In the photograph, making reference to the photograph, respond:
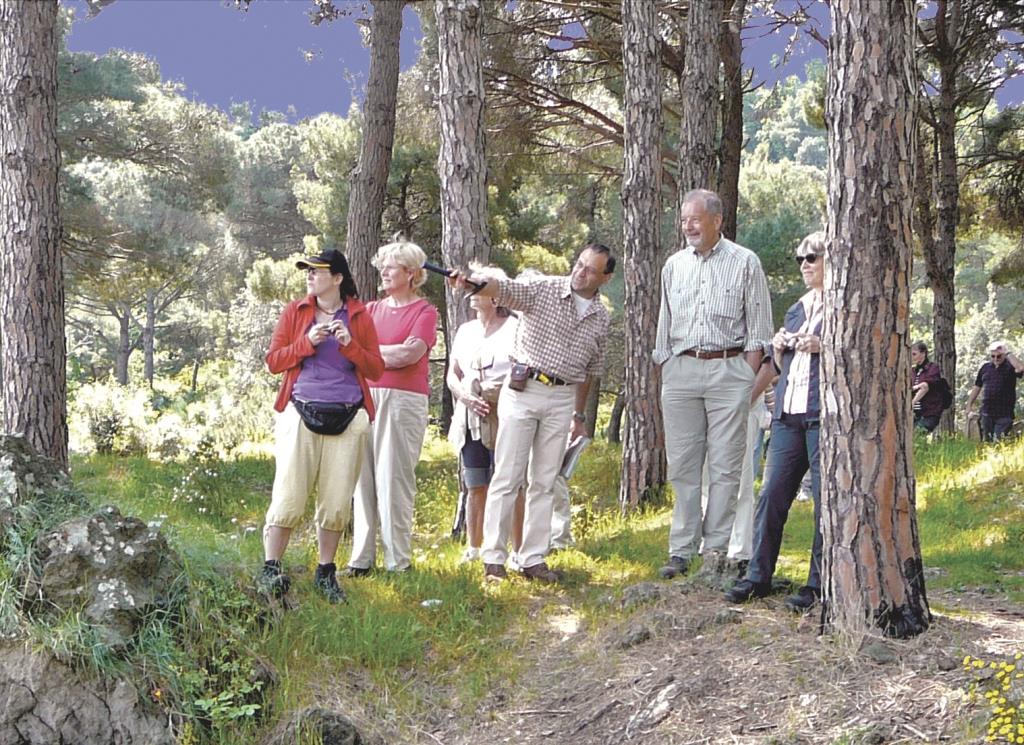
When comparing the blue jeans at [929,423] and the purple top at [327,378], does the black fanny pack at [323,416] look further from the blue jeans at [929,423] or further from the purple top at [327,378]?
the blue jeans at [929,423]

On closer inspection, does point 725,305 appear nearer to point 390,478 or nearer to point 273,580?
point 390,478

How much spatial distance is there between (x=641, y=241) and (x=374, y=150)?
130 inches

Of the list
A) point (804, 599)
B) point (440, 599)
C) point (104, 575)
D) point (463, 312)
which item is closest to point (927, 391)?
point (463, 312)

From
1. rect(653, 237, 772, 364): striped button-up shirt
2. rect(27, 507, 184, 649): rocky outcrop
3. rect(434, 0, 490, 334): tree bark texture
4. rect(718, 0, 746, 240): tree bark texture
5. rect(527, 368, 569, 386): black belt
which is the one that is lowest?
rect(27, 507, 184, 649): rocky outcrop

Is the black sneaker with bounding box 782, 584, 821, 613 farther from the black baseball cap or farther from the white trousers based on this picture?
the black baseball cap

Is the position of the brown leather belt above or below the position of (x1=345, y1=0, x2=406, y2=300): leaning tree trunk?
below

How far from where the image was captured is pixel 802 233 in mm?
18438

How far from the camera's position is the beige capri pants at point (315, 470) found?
506 cm

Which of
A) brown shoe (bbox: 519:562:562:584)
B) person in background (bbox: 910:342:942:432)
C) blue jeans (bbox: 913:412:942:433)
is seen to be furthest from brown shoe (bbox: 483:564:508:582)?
blue jeans (bbox: 913:412:942:433)

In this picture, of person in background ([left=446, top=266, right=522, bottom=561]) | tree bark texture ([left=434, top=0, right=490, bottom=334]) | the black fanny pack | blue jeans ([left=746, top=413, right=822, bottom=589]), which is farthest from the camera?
tree bark texture ([left=434, top=0, right=490, bottom=334])

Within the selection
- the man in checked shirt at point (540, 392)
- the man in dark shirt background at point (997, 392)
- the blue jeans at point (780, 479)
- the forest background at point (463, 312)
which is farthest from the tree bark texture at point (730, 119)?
the blue jeans at point (780, 479)

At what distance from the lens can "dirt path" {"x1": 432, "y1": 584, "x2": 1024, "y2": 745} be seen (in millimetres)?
3584

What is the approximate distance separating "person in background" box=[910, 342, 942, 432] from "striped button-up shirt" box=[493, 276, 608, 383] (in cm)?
783

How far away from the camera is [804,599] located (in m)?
4.66
